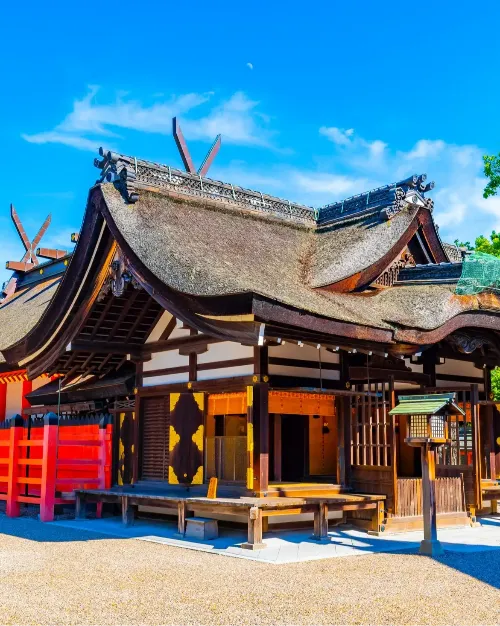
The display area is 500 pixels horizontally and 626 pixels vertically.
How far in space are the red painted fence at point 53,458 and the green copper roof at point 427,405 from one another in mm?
6364

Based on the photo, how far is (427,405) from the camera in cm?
994

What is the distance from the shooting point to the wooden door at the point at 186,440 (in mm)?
12742

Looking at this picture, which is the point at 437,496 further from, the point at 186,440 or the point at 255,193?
the point at 255,193

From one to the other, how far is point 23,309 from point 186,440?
1088 cm

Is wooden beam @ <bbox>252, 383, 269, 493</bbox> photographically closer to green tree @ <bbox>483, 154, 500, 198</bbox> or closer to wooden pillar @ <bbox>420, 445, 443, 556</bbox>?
wooden pillar @ <bbox>420, 445, 443, 556</bbox>

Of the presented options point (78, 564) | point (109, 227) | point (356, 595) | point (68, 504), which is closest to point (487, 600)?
point (356, 595)

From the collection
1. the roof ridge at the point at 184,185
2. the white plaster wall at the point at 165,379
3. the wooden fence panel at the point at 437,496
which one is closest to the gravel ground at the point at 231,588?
the wooden fence panel at the point at 437,496

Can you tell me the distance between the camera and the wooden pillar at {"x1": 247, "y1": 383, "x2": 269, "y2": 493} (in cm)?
1138

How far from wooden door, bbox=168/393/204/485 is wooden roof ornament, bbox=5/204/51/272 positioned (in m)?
15.1

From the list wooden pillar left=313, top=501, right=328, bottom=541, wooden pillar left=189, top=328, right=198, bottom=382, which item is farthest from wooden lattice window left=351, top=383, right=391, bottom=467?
wooden pillar left=189, top=328, right=198, bottom=382

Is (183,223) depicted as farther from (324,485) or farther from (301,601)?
(301,601)

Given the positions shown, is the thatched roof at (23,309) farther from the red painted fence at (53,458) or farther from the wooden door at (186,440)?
the wooden door at (186,440)

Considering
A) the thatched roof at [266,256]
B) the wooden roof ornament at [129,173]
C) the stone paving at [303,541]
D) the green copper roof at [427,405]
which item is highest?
the wooden roof ornament at [129,173]

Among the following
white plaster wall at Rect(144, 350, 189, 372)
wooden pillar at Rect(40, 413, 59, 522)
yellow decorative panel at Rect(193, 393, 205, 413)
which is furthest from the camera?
white plaster wall at Rect(144, 350, 189, 372)
